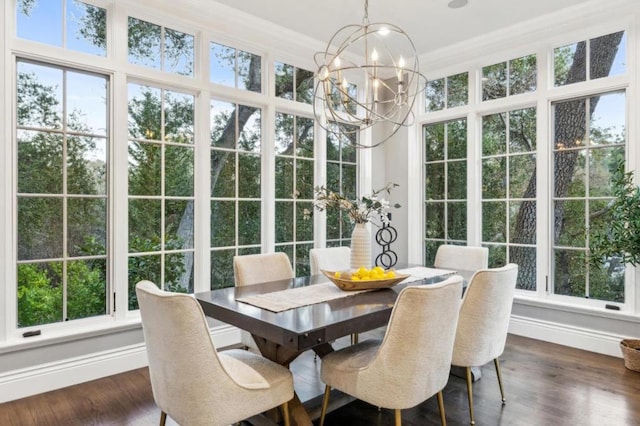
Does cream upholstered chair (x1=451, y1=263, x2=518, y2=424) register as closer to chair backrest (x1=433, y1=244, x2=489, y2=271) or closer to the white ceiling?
chair backrest (x1=433, y1=244, x2=489, y2=271)

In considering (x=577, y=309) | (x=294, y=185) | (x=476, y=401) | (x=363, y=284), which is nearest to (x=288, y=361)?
(x=363, y=284)

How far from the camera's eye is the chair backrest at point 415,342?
178cm

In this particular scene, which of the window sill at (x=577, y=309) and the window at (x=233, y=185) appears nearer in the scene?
the window sill at (x=577, y=309)

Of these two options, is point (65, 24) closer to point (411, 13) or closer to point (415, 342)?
point (411, 13)

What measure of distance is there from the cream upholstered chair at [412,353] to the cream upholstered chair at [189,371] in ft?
1.51

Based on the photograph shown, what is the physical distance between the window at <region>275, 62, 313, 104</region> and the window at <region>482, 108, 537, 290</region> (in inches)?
77.8

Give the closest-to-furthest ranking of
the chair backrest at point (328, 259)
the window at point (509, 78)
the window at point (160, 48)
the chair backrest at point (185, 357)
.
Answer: the chair backrest at point (185, 357), the window at point (160, 48), the chair backrest at point (328, 259), the window at point (509, 78)

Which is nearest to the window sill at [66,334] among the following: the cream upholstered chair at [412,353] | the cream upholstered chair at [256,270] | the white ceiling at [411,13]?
the cream upholstered chair at [256,270]

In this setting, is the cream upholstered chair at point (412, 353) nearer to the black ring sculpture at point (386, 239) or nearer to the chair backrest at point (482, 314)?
the chair backrest at point (482, 314)

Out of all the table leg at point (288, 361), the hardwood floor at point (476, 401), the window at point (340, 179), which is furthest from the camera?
the window at point (340, 179)

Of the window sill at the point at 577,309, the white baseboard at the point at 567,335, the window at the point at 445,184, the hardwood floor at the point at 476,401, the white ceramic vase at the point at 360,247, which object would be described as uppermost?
the window at the point at 445,184

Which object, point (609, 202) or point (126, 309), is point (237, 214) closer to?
point (126, 309)

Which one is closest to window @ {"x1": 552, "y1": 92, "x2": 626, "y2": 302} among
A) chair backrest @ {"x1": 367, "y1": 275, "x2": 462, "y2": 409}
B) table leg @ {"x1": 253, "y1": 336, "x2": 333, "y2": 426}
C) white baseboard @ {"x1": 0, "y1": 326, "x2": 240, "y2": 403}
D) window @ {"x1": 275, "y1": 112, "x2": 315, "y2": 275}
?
window @ {"x1": 275, "y1": 112, "x2": 315, "y2": 275}

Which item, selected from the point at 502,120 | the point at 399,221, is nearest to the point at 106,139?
the point at 399,221
